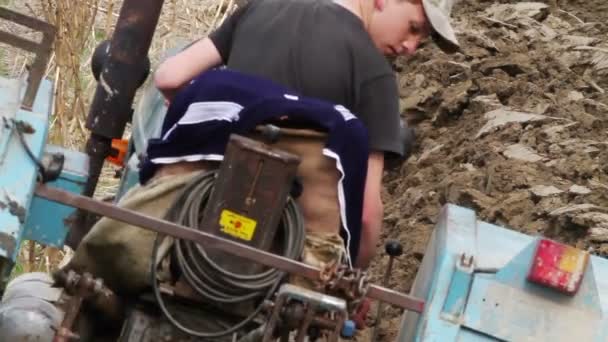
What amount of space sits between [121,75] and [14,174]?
3.82 ft

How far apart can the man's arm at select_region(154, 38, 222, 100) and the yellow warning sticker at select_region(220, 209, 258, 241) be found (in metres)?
0.73

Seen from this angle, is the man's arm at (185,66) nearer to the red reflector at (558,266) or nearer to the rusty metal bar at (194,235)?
the rusty metal bar at (194,235)

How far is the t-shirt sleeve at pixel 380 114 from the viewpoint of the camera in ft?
13.6

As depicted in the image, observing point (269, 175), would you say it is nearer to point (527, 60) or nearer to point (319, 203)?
point (319, 203)

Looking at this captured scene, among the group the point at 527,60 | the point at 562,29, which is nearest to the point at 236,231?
the point at 527,60

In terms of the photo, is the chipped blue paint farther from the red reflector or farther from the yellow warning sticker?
the yellow warning sticker

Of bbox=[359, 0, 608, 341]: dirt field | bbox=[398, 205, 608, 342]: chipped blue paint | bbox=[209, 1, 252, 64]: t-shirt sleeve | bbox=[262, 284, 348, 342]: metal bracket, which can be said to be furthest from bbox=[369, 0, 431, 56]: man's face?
bbox=[359, 0, 608, 341]: dirt field

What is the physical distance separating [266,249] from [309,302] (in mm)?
376

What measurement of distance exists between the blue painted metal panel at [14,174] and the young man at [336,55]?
649mm

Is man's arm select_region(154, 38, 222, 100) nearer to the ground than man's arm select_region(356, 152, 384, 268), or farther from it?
farther from it

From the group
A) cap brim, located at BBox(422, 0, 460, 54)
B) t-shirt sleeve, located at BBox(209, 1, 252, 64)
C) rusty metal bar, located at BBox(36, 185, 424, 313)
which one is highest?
cap brim, located at BBox(422, 0, 460, 54)

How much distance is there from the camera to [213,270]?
376 centimetres

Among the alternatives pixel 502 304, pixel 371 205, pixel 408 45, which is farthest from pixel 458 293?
pixel 408 45

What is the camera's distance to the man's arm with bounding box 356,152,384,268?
4156 millimetres
